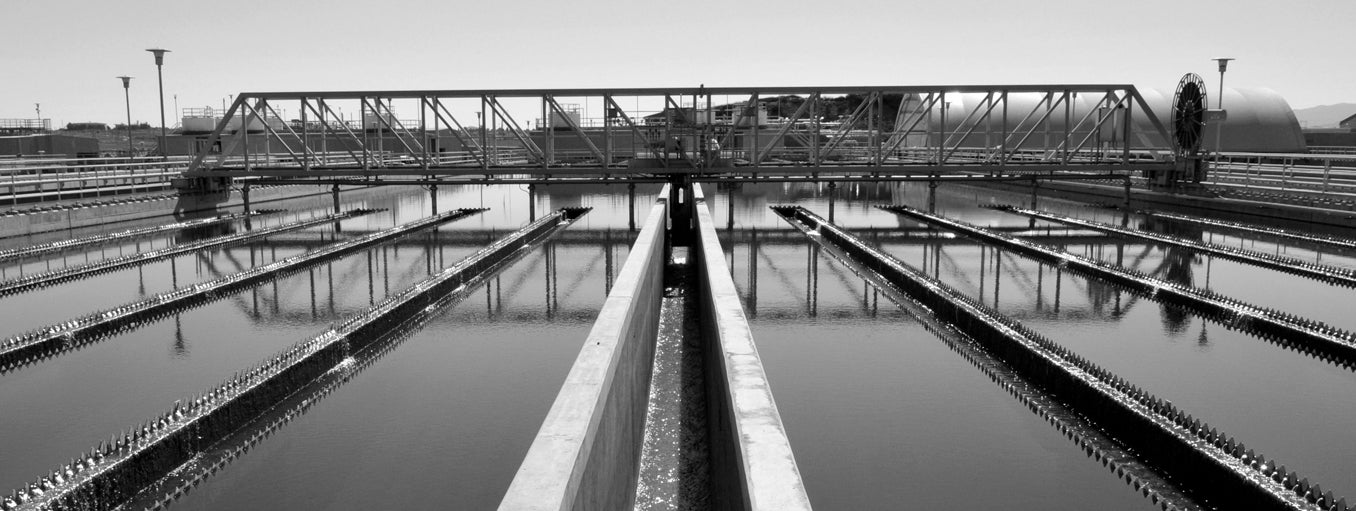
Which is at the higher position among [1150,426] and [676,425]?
[1150,426]

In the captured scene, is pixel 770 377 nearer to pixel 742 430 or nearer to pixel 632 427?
pixel 632 427

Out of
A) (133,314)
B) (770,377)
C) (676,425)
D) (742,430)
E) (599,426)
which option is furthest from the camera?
(133,314)

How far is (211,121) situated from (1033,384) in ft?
158

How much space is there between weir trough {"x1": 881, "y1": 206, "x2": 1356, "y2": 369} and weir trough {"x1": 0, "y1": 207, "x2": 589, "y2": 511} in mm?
7793

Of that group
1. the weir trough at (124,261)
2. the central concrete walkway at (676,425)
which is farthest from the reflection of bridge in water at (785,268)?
the central concrete walkway at (676,425)

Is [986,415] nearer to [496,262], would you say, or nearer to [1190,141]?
[496,262]

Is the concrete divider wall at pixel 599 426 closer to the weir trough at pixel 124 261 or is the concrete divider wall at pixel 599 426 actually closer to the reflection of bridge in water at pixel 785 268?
the reflection of bridge in water at pixel 785 268

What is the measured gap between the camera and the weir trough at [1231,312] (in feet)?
26.0

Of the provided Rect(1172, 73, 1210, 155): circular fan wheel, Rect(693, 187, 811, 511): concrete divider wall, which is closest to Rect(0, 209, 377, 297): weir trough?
Rect(693, 187, 811, 511): concrete divider wall

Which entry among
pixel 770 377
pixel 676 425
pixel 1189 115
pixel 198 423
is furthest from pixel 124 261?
pixel 1189 115

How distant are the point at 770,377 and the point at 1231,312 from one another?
16.4ft

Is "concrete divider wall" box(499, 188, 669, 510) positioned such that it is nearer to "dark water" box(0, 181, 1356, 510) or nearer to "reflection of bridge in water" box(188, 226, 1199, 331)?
"dark water" box(0, 181, 1356, 510)

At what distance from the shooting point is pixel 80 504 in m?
4.61

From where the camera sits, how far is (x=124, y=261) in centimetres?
1266
